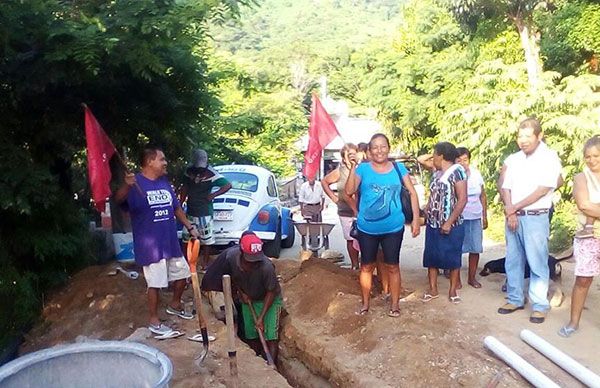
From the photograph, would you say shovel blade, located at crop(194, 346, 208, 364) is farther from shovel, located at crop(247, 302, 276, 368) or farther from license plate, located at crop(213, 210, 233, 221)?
license plate, located at crop(213, 210, 233, 221)

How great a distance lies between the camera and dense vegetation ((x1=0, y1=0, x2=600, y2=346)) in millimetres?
5633

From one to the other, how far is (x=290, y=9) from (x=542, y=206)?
117 meters

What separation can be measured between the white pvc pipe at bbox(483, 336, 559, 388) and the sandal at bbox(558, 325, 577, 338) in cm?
63

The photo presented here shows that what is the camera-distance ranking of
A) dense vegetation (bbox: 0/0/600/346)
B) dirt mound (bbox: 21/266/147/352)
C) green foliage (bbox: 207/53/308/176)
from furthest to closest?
green foliage (bbox: 207/53/308/176) < dirt mound (bbox: 21/266/147/352) < dense vegetation (bbox: 0/0/600/346)

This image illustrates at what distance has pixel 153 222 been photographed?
5.83 meters

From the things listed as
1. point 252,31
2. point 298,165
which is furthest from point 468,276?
point 252,31

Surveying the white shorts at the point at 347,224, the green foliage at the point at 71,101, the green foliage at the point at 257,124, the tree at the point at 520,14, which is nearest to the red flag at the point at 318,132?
the white shorts at the point at 347,224

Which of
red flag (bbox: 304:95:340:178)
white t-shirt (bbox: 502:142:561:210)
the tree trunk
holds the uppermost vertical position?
the tree trunk

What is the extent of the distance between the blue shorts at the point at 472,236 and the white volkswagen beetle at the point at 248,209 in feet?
12.4

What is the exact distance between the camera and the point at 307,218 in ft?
44.1

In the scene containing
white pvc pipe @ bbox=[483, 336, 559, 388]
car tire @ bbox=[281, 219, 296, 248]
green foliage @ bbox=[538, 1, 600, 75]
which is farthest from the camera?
green foliage @ bbox=[538, 1, 600, 75]

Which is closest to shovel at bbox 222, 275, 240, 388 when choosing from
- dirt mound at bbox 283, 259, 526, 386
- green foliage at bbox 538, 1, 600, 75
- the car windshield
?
dirt mound at bbox 283, 259, 526, 386

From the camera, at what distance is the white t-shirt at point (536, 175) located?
5.73m

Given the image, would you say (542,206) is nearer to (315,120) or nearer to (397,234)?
(397,234)
